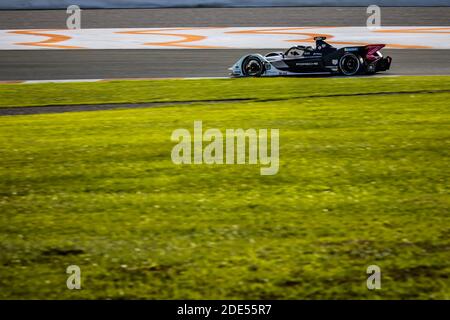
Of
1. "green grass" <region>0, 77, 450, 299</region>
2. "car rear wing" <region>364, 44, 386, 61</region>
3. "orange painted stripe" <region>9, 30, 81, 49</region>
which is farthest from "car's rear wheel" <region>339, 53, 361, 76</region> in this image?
"orange painted stripe" <region>9, 30, 81, 49</region>

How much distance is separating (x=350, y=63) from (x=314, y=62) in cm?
80

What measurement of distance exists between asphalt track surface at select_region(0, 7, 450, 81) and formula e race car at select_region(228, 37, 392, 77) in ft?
2.17

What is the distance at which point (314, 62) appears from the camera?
17938 millimetres

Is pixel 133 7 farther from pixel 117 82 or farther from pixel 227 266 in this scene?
pixel 227 266

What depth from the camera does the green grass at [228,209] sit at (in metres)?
5.82

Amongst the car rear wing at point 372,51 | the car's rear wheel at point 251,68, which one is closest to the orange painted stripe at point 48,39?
the car's rear wheel at point 251,68

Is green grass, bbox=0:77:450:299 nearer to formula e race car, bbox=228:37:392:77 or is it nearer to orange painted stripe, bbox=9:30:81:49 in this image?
formula e race car, bbox=228:37:392:77

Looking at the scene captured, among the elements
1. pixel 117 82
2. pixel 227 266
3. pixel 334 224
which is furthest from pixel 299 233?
pixel 117 82

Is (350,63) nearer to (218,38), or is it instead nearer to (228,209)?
(218,38)

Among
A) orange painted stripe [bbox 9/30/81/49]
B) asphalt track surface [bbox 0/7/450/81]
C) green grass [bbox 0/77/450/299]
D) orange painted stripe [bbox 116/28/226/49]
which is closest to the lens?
green grass [bbox 0/77/450/299]

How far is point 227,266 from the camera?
19.9ft

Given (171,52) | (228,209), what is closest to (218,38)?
(171,52)

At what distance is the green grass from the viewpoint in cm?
582

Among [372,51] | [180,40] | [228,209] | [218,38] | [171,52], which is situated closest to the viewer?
[228,209]
